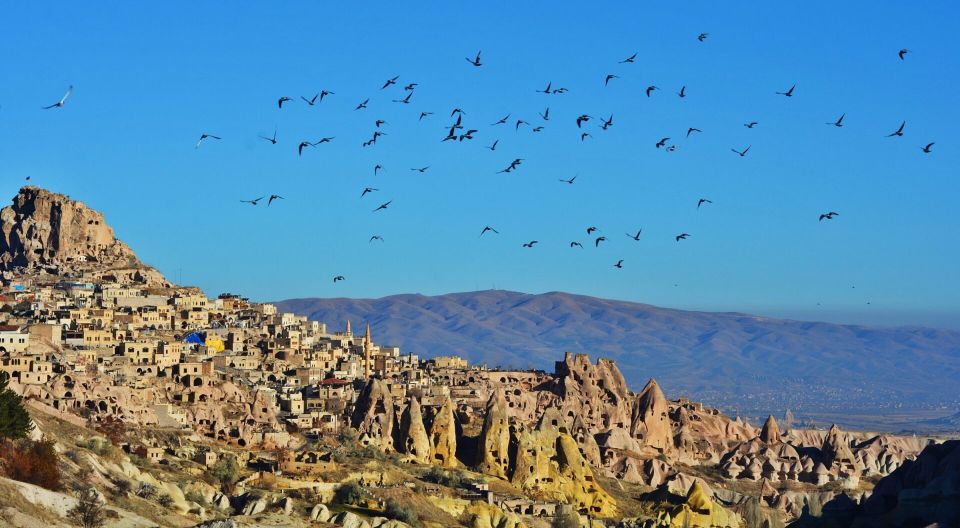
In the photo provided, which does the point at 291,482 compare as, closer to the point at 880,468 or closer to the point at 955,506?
the point at 955,506

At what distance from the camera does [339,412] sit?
109 metres

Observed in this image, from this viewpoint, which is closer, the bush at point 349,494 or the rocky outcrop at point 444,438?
the bush at point 349,494

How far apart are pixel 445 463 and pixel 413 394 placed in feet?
42.9

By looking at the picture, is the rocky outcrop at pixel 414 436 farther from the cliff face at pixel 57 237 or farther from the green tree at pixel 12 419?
the cliff face at pixel 57 237

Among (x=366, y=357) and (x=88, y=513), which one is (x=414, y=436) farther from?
(x=88, y=513)

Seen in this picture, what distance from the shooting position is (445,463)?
103 metres

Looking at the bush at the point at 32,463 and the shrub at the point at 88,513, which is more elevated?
Result: the bush at the point at 32,463

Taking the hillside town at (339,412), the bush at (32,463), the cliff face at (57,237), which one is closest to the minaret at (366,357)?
the hillside town at (339,412)

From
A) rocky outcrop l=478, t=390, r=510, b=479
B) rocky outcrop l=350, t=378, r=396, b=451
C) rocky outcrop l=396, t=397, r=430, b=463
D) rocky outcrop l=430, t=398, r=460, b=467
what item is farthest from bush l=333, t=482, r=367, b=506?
rocky outcrop l=478, t=390, r=510, b=479

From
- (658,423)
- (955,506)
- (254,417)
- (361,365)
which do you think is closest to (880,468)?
(658,423)

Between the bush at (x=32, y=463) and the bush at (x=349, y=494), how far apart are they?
16.9 metres

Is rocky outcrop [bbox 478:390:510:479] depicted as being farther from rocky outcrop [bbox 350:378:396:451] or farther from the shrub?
the shrub

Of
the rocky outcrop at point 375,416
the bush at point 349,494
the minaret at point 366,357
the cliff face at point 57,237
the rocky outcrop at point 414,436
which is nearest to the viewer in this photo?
the bush at point 349,494

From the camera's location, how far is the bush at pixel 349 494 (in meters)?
86.4
